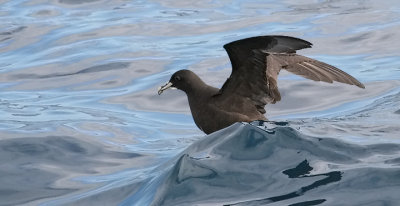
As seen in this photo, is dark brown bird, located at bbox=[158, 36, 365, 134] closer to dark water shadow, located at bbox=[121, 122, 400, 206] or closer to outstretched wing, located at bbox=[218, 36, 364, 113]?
outstretched wing, located at bbox=[218, 36, 364, 113]

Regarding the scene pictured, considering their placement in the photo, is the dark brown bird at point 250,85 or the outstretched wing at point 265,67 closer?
the outstretched wing at point 265,67

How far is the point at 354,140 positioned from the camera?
27.9 ft

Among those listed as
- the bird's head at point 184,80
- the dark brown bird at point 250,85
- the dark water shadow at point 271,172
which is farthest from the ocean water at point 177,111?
the bird's head at point 184,80

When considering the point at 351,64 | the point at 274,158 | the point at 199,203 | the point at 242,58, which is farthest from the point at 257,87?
the point at 351,64

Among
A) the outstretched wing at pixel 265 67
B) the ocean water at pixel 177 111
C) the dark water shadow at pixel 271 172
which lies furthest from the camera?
the outstretched wing at pixel 265 67

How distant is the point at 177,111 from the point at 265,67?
3.92 metres

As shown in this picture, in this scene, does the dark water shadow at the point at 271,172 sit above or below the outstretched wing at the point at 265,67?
below

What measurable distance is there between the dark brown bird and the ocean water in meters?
0.58

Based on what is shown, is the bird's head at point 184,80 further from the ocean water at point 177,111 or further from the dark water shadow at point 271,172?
the dark water shadow at point 271,172

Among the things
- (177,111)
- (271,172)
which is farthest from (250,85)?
(177,111)

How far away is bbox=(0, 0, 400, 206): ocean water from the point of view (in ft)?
23.8

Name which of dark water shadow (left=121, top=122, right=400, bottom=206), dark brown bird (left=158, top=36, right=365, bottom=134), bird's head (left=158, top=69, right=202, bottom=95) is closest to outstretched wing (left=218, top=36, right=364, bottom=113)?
dark brown bird (left=158, top=36, right=365, bottom=134)

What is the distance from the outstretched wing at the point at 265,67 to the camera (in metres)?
8.27

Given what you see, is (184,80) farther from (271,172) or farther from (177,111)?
(177,111)
